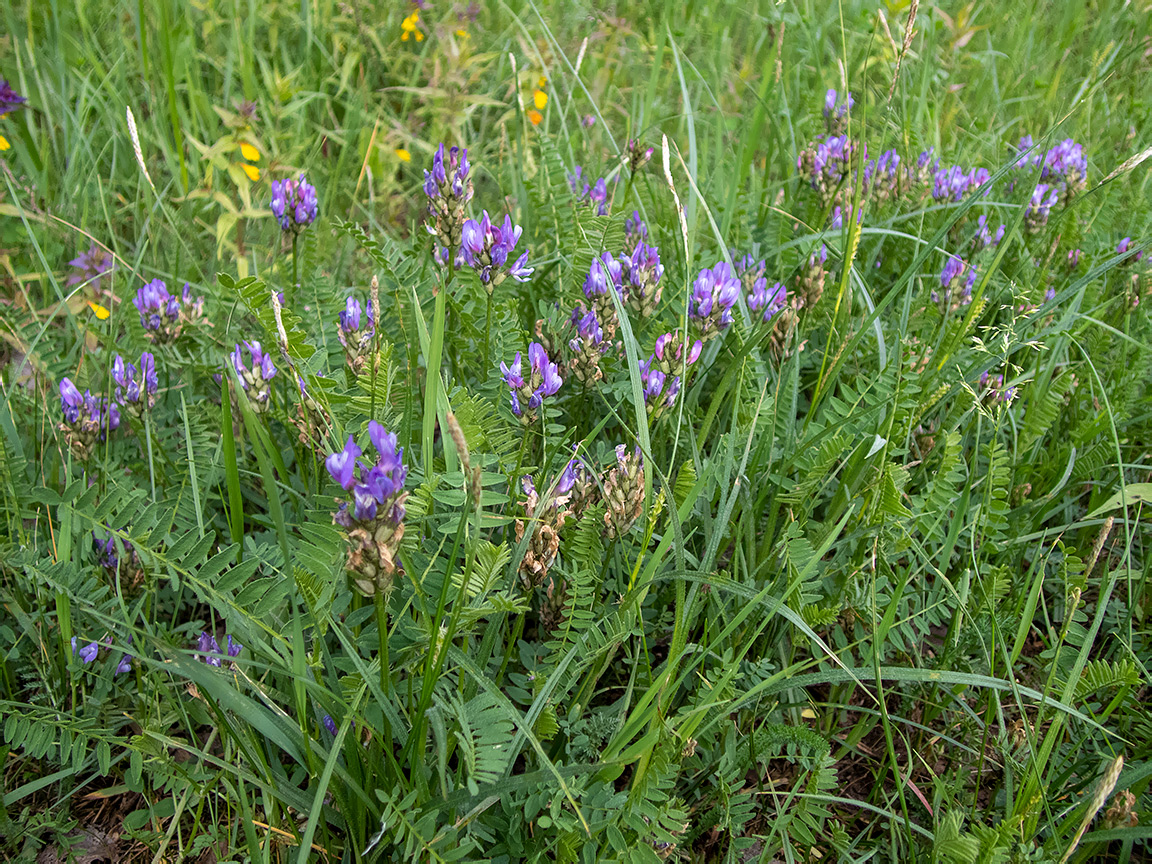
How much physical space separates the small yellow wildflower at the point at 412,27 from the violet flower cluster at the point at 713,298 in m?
2.67

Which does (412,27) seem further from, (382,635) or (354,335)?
(382,635)

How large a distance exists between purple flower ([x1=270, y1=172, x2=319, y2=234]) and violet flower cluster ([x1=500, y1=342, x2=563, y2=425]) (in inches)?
35.4

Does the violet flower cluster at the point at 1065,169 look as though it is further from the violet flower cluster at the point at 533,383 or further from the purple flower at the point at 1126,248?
the violet flower cluster at the point at 533,383

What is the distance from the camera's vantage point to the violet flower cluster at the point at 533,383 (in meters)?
1.50

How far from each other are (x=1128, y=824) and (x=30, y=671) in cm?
205

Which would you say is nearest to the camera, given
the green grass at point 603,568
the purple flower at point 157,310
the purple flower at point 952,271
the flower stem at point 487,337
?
the green grass at point 603,568

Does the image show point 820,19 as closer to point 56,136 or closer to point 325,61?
point 325,61

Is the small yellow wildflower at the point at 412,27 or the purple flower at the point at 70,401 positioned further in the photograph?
the small yellow wildflower at the point at 412,27

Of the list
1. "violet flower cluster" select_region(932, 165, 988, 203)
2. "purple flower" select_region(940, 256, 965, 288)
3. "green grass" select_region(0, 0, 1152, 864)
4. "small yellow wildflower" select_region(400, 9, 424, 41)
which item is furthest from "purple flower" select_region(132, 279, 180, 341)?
"violet flower cluster" select_region(932, 165, 988, 203)

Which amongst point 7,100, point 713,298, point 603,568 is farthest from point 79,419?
point 7,100

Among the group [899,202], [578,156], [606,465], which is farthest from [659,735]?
[578,156]

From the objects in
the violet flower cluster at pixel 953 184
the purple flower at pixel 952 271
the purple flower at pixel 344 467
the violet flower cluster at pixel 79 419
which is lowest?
the violet flower cluster at pixel 79 419

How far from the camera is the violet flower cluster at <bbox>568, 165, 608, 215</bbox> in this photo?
231 cm

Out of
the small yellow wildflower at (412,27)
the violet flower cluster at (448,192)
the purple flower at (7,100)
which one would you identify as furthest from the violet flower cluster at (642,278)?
the small yellow wildflower at (412,27)
